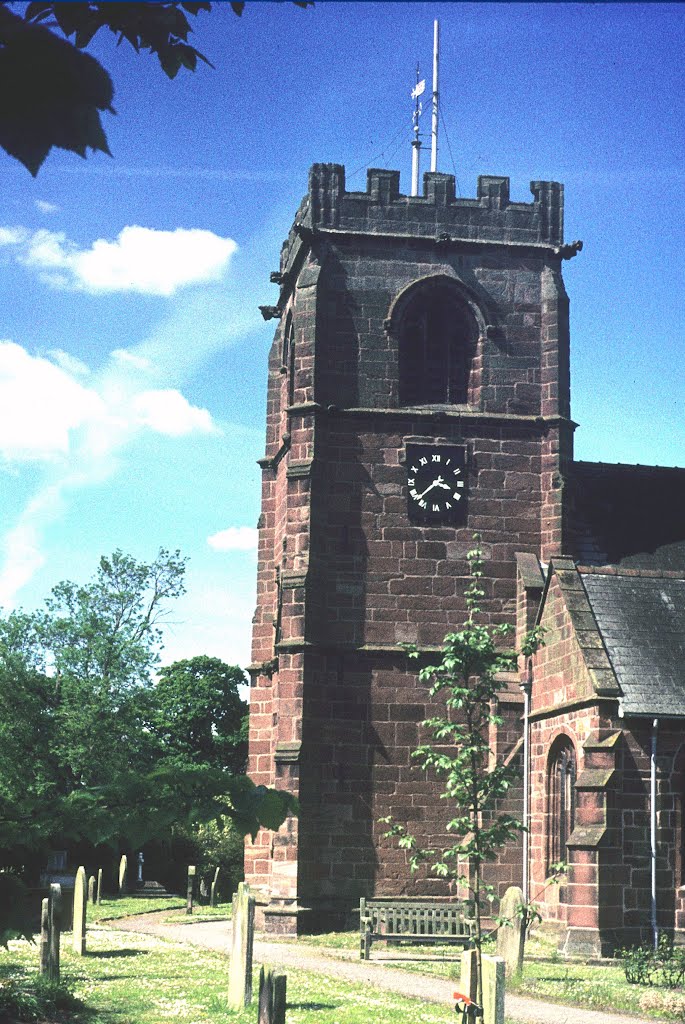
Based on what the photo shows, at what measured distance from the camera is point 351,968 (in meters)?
20.9

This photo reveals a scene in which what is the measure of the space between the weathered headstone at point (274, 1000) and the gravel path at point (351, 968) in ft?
1.95

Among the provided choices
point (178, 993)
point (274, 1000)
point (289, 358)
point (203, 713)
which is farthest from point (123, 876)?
point (274, 1000)

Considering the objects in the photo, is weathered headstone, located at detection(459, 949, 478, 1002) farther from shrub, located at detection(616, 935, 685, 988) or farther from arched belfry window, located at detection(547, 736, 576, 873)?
arched belfry window, located at detection(547, 736, 576, 873)

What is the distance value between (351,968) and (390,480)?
1132cm

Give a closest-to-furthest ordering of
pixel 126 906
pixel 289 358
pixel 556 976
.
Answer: pixel 556 976, pixel 289 358, pixel 126 906

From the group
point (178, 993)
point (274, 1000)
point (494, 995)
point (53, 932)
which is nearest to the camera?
point (274, 1000)

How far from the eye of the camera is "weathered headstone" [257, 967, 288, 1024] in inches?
432

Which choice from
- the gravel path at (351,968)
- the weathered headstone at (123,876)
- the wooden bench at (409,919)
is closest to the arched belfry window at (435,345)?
the wooden bench at (409,919)

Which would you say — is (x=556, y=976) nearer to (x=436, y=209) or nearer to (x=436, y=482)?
(x=436, y=482)

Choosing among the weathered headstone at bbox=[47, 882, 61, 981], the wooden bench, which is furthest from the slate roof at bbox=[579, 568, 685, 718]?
the weathered headstone at bbox=[47, 882, 61, 981]

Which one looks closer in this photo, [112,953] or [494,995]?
[494,995]

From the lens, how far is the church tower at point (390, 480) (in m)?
27.0

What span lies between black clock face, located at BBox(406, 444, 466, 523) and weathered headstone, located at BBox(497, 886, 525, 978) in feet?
37.7

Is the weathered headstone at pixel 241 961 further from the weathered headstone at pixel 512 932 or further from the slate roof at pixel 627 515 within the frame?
the slate roof at pixel 627 515
